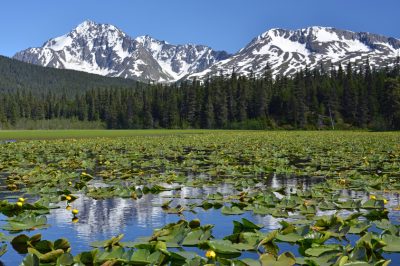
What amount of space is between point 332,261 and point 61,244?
4.30 metres

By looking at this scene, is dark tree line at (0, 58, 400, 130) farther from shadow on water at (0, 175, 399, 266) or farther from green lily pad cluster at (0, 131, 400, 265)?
shadow on water at (0, 175, 399, 266)

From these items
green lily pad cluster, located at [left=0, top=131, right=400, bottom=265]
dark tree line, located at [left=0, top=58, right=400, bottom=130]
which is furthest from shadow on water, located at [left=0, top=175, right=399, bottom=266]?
dark tree line, located at [left=0, top=58, right=400, bottom=130]

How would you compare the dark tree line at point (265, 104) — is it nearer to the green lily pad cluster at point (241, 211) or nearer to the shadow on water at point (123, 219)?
the green lily pad cluster at point (241, 211)

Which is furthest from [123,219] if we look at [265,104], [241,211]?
[265,104]

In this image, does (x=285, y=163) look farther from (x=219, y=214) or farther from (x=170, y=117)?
(x=170, y=117)

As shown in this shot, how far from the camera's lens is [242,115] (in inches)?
5217

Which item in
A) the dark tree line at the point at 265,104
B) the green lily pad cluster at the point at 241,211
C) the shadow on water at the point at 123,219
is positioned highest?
the dark tree line at the point at 265,104

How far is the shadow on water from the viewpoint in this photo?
9000 millimetres

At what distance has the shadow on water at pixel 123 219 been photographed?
9.00 metres

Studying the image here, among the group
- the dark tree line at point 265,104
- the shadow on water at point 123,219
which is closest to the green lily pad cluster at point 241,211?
the shadow on water at point 123,219

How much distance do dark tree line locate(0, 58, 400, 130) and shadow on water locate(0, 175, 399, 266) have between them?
96.3 metres

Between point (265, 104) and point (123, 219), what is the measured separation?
403ft

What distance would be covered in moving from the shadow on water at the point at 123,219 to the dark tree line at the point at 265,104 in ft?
316

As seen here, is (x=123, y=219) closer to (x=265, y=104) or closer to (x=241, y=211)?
(x=241, y=211)
